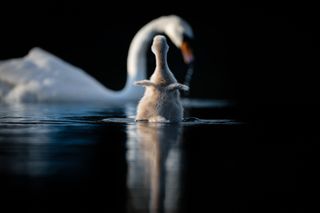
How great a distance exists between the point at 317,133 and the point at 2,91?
9.08 m

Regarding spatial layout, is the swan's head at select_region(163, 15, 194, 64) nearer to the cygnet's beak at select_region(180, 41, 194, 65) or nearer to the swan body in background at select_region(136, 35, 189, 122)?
the cygnet's beak at select_region(180, 41, 194, 65)

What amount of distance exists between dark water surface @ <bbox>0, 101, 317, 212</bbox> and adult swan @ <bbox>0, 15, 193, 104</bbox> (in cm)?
694

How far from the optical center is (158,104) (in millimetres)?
8000

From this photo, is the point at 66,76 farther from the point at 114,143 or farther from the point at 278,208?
the point at 278,208

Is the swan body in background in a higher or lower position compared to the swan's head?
lower

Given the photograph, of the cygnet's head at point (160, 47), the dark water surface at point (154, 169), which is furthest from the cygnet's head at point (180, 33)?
the dark water surface at point (154, 169)

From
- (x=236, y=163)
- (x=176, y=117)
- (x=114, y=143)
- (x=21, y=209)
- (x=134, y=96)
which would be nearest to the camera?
(x=21, y=209)

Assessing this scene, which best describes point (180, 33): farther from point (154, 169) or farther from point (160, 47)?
point (154, 169)

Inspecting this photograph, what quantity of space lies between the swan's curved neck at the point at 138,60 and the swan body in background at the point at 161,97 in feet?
A: 20.9

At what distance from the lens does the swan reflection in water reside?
137 inches

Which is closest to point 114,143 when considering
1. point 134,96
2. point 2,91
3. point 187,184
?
point 187,184

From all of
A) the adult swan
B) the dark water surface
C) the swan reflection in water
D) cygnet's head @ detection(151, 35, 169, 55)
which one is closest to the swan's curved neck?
the adult swan

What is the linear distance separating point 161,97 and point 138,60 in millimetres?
7297

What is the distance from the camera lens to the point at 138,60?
15.2 meters
